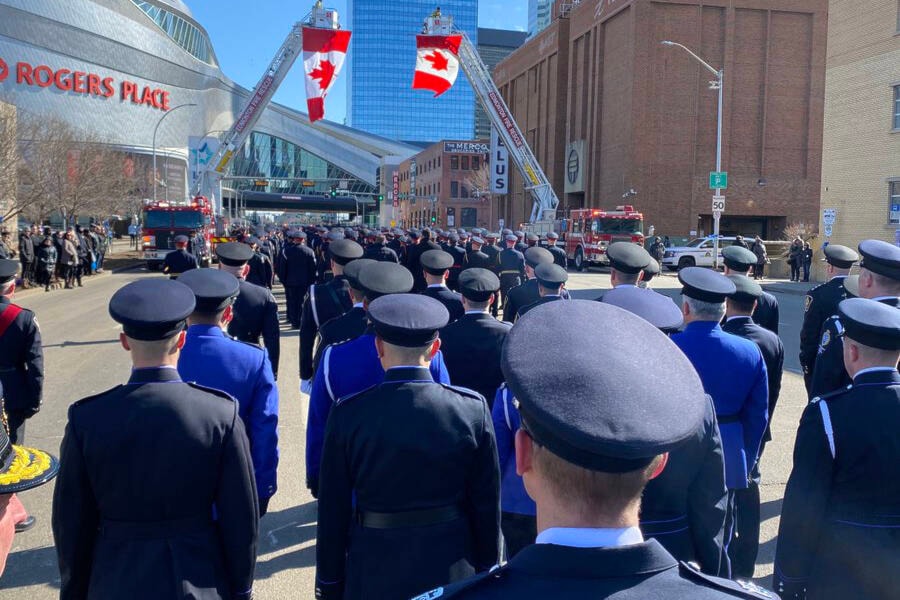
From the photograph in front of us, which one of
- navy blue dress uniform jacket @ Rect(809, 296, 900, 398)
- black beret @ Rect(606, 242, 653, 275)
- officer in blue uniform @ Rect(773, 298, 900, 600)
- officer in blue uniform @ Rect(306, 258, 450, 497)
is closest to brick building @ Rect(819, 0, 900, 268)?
black beret @ Rect(606, 242, 653, 275)

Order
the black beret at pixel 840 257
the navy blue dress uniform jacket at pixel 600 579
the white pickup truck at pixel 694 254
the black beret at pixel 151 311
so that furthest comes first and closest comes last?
the white pickup truck at pixel 694 254
the black beret at pixel 840 257
the black beret at pixel 151 311
the navy blue dress uniform jacket at pixel 600 579

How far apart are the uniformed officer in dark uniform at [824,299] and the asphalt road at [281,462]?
118 cm

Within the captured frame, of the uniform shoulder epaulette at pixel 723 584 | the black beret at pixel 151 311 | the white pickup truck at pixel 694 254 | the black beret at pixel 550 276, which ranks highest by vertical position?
the black beret at pixel 151 311

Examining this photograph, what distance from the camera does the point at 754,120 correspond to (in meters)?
48.0

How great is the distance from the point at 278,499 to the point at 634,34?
1797 inches

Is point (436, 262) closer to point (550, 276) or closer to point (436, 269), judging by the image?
point (436, 269)

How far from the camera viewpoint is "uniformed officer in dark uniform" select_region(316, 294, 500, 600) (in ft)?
9.99

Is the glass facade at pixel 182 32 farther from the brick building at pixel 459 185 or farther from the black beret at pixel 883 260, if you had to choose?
the black beret at pixel 883 260

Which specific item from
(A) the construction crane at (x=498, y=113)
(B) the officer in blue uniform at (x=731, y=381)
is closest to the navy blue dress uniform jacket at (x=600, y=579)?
(B) the officer in blue uniform at (x=731, y=381)

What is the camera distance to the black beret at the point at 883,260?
508 cm

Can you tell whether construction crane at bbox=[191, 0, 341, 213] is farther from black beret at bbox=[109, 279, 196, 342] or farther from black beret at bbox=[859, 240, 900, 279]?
black beret at bbox=[109, 279, 196, 342]

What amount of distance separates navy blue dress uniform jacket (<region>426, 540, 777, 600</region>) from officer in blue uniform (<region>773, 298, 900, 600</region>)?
1971mm

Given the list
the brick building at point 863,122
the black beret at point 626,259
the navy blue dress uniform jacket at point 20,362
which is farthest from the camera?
the brick building at point 863,122

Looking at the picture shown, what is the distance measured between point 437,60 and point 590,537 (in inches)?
1208
